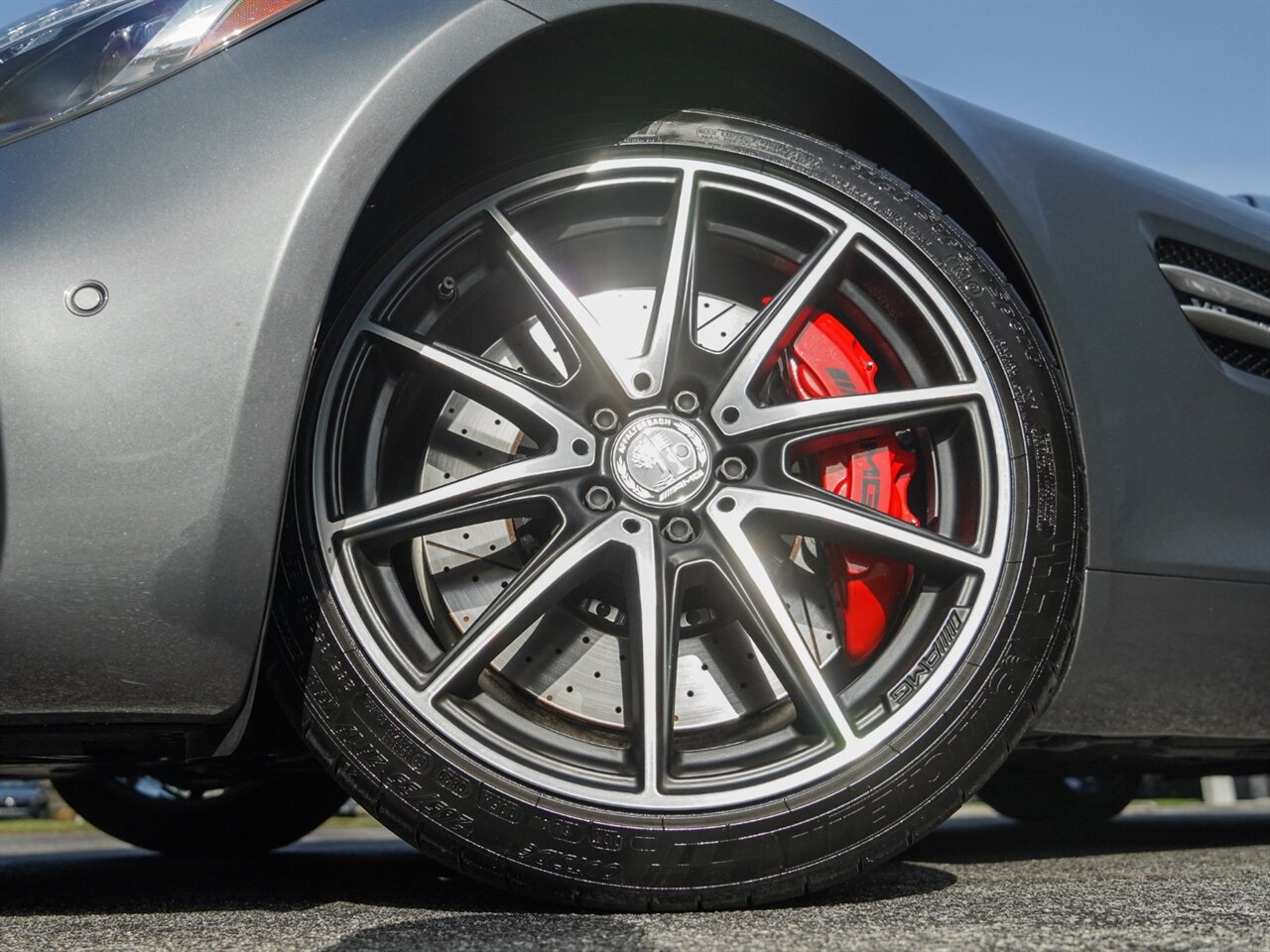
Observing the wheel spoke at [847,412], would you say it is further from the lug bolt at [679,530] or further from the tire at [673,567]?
the lug bolt at [679,530]

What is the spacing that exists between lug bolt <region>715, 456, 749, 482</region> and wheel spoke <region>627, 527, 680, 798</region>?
126 mm

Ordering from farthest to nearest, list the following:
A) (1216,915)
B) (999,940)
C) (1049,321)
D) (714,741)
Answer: (1049,321), (714,741), (1216,915), (999,940)

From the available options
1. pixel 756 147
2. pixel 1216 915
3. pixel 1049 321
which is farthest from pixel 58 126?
pixel 1216 915

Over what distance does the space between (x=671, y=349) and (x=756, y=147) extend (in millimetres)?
331

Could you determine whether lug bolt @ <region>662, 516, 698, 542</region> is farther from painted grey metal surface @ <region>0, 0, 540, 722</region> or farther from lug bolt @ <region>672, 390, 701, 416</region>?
painted grey metal surface @ <region>0, 0, 540, 722</region>

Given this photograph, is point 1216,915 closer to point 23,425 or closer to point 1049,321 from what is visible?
point 1049,321

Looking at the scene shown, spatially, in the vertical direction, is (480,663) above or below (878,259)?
below

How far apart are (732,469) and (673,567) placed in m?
0.16

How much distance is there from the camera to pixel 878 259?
Answer: 165cm

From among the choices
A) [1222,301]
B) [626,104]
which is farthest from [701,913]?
[1222,301]

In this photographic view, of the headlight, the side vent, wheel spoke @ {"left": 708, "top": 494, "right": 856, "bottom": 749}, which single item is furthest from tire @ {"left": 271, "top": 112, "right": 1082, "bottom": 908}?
the side vent

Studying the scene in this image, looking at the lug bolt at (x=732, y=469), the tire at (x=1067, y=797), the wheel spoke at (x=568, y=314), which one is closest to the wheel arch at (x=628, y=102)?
the wheel spoke at (x=568, y=314)

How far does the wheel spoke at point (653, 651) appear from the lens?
145 centimetres

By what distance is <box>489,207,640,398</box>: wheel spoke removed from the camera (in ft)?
5.07
